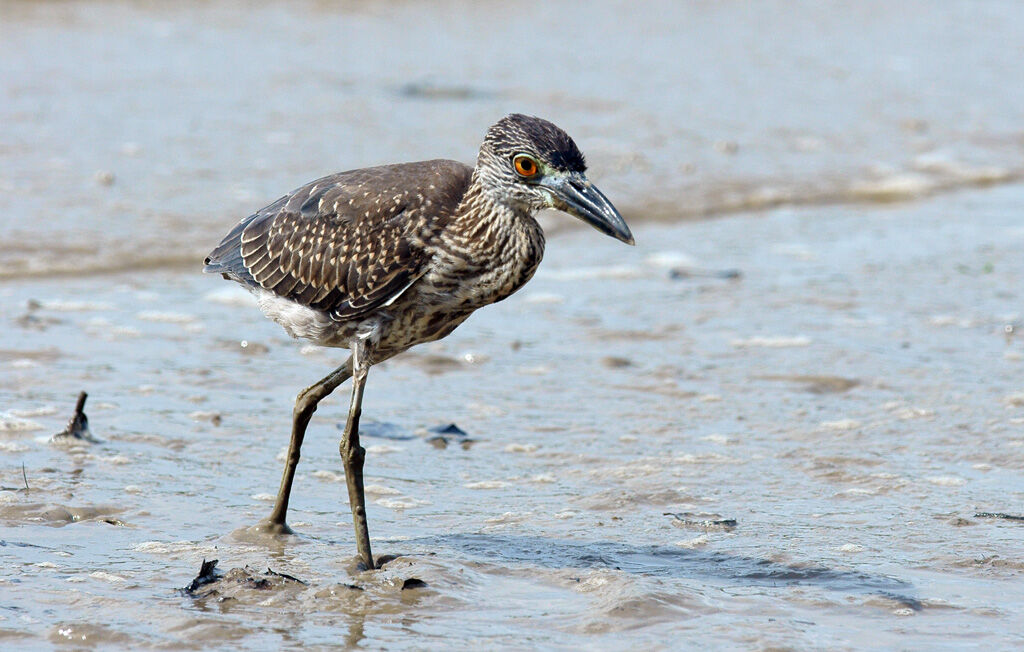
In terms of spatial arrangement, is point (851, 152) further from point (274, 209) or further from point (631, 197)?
point (274, 209)

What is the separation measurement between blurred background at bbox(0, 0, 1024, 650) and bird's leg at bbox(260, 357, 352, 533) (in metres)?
0.11

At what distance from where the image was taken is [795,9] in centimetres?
1795

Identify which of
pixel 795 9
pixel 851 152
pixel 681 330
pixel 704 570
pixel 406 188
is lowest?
pixel 704 570

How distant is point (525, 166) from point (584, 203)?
9.9 inches

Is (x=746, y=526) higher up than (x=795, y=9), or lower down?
lower down

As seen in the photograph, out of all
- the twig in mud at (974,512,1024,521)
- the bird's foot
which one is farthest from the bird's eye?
the twig in mud at (974,512,1024,521)

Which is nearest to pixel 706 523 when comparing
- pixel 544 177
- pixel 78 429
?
pixel 544 177

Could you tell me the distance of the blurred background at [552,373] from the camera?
4.94 m

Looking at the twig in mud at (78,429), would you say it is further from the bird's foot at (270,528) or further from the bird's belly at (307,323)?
the bird's foot at (270,528)

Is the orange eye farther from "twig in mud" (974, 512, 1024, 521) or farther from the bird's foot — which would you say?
"twig in mud" (974, 512, 1024, 521)

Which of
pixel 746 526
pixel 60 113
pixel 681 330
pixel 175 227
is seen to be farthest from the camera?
pixel 60 113

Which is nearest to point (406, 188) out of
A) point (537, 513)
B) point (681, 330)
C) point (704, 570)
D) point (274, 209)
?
point (274, 209)

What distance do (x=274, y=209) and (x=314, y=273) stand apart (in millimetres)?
618

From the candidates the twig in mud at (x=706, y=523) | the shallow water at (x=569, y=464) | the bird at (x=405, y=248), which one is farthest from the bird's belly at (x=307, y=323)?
the twig in mud at (x=706, y=523)
